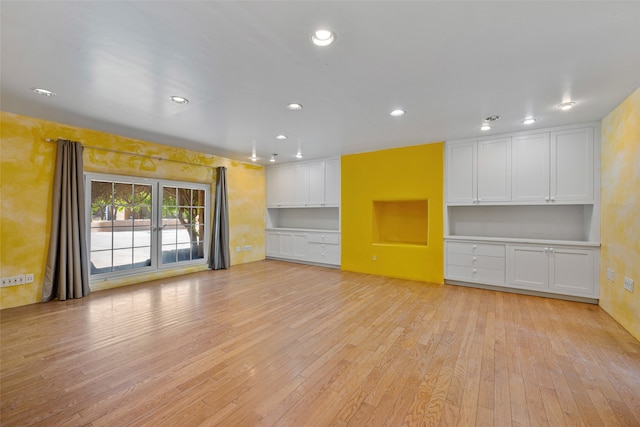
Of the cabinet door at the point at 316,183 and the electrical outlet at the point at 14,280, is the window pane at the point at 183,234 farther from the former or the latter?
the cabinet door at the point at 316,183

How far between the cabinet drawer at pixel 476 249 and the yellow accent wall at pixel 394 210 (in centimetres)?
19

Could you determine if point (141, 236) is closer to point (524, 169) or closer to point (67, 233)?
point (67, 233)

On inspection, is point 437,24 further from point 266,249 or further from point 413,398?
point 266,249

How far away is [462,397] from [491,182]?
11.7 ft

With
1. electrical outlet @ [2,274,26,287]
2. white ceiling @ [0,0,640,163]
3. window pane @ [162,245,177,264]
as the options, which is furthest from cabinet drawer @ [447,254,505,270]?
electrical outlet @ [2,274,26,287]

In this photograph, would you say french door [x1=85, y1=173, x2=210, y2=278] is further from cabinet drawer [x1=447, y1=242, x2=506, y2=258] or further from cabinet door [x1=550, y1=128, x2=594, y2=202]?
cabinet door [x1=550, y1=128, x2=594, y2=202]

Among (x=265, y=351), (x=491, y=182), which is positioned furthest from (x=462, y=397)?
(x=491, y=182)

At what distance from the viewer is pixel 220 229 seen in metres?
5.91

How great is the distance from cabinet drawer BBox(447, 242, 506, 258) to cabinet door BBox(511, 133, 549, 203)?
0.79m

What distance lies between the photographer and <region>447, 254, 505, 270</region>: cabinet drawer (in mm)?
4227

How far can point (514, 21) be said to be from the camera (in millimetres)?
1738

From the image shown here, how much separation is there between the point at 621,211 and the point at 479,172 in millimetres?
1733

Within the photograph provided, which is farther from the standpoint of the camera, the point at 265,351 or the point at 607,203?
the point at 607,203

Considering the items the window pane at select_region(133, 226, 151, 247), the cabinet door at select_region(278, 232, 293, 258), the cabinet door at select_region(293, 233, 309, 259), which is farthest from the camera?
the cabinet door at select_region(278, 232, 293, 258)
